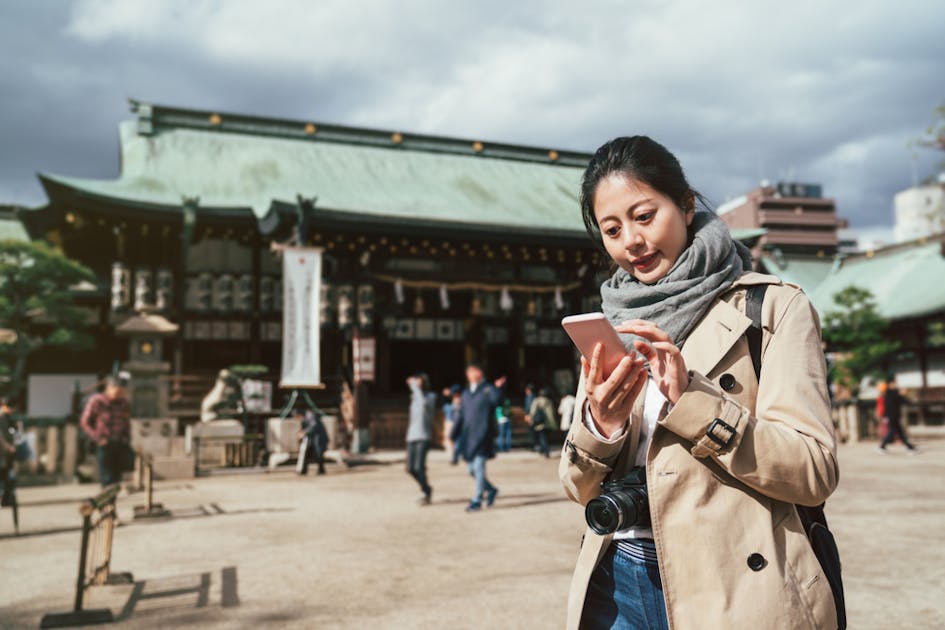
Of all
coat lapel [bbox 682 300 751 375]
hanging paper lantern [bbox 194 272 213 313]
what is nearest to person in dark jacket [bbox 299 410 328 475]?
hanging paper lantern [bbox 194 272 213 313]

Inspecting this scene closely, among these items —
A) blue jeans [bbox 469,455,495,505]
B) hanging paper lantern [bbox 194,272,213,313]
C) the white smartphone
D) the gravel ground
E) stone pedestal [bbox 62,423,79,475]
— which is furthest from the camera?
hanging paper lantern [bbox 194,272,213,313]

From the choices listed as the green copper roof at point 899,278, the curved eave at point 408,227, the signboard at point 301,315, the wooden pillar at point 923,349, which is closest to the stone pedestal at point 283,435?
the signboard at point 301,315

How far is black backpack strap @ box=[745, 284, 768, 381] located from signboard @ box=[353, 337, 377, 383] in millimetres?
16247

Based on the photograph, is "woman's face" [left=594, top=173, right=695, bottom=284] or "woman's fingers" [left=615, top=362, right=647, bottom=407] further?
"woman's face" [left=594, top=173, right=695, bottom=284]

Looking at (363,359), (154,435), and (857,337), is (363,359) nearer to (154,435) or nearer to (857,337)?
(154,435)

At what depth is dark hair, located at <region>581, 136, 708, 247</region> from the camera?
169 cm

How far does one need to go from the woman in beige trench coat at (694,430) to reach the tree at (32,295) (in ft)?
59.2

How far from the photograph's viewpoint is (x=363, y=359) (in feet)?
58.1

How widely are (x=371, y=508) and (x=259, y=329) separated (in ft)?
35.4

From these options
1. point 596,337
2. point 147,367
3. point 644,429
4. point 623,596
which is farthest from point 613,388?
point 147,367

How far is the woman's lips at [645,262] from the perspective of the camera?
1.69m

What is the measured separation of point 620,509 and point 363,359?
16487 millimetres

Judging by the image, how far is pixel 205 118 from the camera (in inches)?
853

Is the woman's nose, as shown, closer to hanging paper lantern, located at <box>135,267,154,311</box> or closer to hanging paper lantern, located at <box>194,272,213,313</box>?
hanging paper lantern, located at <box>135,267,154,311</box>
